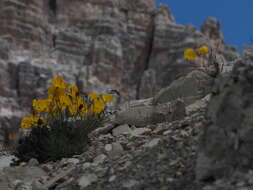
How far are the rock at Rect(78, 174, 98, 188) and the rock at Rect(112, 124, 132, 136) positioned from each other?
1860mm

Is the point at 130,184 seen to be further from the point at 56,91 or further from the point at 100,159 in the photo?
the point at 56,91

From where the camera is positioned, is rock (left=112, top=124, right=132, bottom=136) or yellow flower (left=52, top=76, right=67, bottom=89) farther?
rock (left=112, top=124, right=132, bottom=136)

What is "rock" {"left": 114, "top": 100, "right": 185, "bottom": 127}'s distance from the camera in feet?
16.5

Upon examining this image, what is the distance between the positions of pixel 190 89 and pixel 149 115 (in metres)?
1.13

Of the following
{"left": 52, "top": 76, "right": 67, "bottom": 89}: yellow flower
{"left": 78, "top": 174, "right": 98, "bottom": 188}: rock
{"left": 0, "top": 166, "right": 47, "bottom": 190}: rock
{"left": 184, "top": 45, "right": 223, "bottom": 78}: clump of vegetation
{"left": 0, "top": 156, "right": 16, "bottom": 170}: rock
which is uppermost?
{"left": 184, "top": 45, "right": 223, "bottom": 78}: clump of vegetation

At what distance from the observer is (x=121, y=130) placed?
5.12 m

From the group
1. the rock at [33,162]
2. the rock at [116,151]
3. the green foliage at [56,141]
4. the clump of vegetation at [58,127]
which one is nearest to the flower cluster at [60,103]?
the clump of vegetation at [58,127]

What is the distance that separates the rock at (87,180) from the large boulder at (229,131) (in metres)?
1.09

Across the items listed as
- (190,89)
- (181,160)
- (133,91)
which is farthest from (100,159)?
(133,91)

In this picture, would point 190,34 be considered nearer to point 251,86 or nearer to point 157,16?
point 157,16

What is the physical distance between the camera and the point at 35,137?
509cm

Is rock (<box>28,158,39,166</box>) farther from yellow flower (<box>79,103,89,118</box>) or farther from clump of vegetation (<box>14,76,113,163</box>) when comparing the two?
yellow flower (<box>79,103,89,118</box>)

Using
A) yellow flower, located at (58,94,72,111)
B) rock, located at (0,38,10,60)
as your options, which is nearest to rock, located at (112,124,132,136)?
yellow flower, located at (58,94,72,111)

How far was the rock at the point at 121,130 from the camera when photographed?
502 cm
